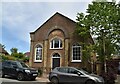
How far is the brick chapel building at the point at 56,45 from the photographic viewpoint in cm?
3103

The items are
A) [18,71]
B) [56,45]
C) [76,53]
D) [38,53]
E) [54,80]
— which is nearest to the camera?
[54,80]

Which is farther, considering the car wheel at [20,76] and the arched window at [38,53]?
the arched window at [38,53]

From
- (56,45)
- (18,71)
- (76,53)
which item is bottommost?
(18,71)

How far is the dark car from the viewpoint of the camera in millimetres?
21266

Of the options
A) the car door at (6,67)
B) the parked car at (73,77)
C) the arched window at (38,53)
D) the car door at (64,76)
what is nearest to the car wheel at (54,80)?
the parked car at (73,77)

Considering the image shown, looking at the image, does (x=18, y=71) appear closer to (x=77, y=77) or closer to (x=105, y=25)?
(x=77, y=77)

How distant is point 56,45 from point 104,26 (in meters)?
8.59

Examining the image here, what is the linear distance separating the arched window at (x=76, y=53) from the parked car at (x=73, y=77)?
33.5ft

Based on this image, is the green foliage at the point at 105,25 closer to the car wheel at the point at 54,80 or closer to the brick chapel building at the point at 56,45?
the brick chapel building at the point at 56,45

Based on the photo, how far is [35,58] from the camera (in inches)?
1308

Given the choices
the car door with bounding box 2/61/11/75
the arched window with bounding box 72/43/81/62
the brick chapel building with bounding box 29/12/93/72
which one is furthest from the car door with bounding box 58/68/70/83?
the arched window with bounding box 72/43/81/62

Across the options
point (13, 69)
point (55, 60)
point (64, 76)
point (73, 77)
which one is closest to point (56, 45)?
point (55, 60)

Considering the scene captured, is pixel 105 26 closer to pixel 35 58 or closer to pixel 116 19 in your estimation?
pixel 116 19

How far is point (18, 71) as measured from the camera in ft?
70.5
